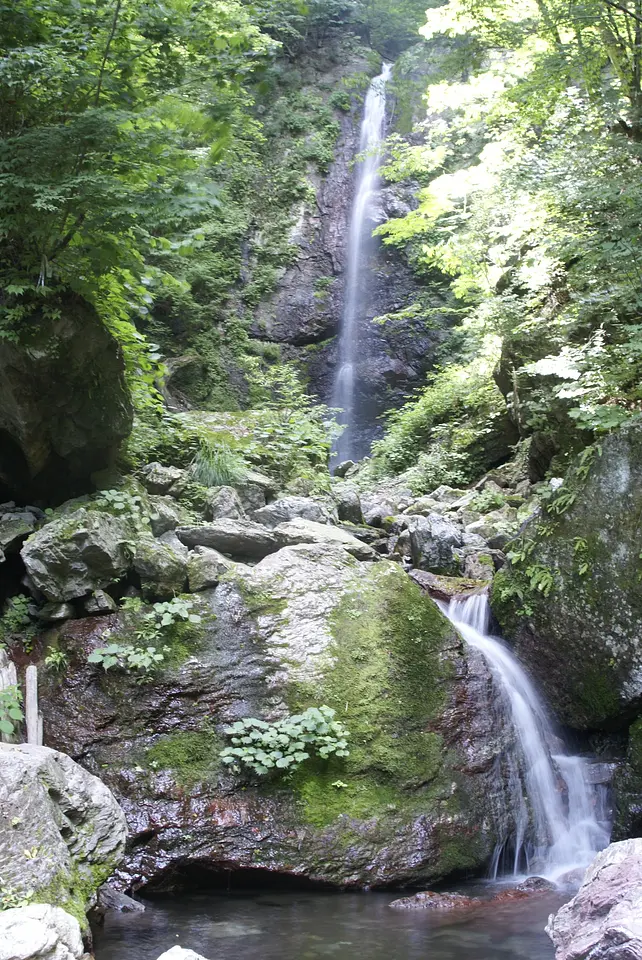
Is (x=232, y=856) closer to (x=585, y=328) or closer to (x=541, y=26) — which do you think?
(x=585, y=328)

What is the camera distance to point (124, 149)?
6051 millimetres

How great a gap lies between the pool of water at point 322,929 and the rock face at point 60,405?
3990mm

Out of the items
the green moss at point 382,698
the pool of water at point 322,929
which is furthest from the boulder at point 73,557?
the pool of water at point 322,929

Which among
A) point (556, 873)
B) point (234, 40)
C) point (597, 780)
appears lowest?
point (556, 873)

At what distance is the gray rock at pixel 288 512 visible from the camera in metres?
8.20

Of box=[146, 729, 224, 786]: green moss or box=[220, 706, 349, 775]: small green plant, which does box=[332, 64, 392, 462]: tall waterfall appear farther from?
box=[146, 729, 224, 786]: green moss

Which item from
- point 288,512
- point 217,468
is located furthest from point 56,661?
point 217,468

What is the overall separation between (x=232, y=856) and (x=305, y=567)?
8.14 ft

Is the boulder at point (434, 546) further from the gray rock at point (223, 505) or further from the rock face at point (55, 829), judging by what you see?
the rock face at point (55, 829)

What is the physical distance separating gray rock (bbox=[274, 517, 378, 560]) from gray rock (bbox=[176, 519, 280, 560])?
11cm

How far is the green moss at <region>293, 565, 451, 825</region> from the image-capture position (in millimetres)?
5678

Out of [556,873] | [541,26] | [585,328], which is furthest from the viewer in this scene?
[541,26]

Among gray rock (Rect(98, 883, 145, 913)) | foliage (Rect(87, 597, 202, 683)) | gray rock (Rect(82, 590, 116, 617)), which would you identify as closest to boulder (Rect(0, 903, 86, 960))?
gray rock (Rect(98, 883, 145, 913))

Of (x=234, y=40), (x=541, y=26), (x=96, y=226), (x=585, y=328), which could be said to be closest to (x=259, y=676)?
(x=96, y=226)
